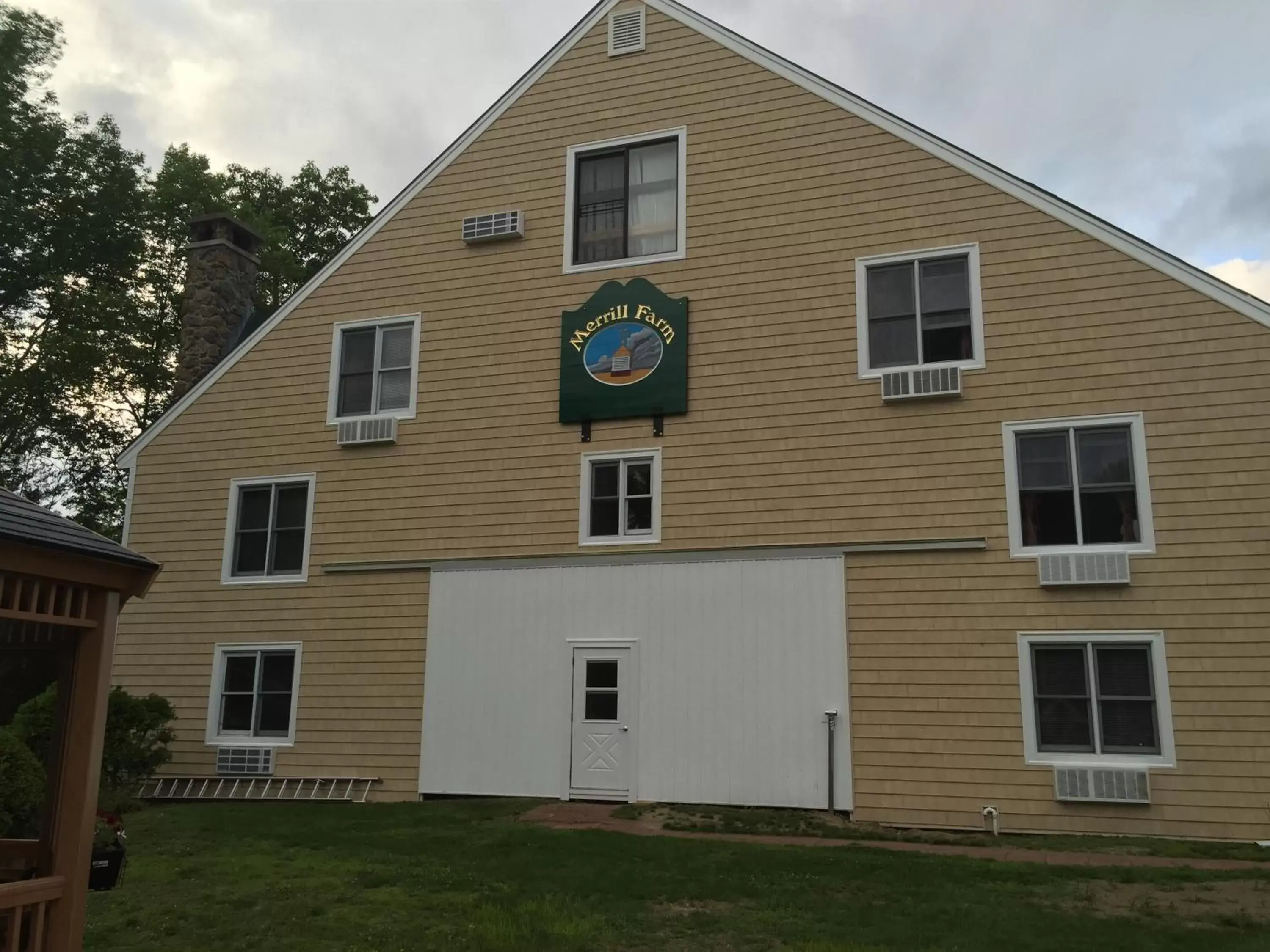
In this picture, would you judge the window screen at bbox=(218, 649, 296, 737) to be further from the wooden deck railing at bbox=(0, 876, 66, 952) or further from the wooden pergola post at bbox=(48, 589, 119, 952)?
the wooden deck railing at bbox=(0, 876, 66, 952)

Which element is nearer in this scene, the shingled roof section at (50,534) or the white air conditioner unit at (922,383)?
the shingled roof section at (50,534)

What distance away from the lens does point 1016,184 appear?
1285 cm

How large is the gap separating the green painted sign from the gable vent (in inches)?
141

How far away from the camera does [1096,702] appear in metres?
11.4

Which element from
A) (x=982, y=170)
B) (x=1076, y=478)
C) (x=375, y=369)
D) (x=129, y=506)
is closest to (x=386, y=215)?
(x=375, y=369)

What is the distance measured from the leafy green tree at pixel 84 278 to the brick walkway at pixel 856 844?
1571cm

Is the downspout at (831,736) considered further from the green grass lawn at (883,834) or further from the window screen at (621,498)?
the window screen at (621,498)

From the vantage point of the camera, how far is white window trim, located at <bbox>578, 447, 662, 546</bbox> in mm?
13633

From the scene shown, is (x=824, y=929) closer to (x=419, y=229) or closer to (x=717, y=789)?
(x=717, y=789)

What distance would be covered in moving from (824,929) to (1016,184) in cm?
926

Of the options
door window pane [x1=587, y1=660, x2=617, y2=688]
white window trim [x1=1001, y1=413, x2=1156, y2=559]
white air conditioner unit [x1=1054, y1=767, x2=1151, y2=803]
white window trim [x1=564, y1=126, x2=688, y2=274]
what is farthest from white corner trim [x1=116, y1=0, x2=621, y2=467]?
white air conditioner unit [x1=1054, y1=767, x2=1151, y2=803]

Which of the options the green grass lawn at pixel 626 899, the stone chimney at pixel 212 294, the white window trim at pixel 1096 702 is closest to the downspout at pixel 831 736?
the green grass lawn at pixel 626 899

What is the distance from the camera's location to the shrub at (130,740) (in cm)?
1372

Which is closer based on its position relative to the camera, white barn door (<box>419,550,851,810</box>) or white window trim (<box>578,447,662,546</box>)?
white barn door (<box>419,550,851,810</box>)
